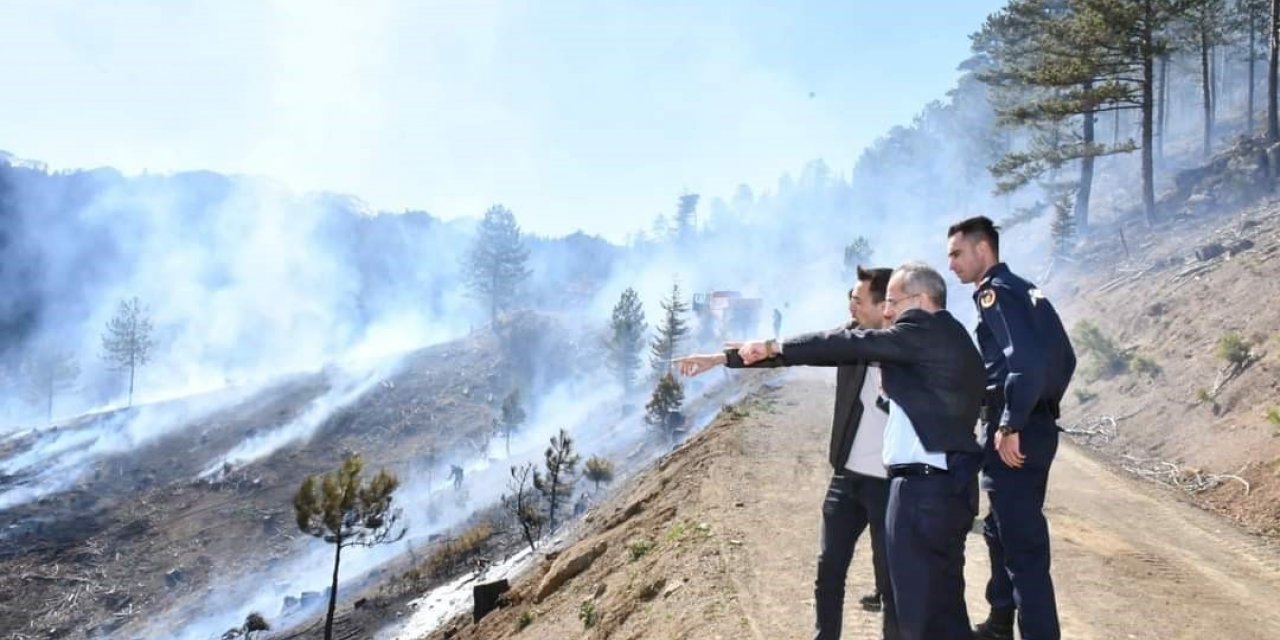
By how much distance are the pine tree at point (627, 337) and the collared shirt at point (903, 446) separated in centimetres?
5355

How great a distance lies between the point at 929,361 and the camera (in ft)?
10.1

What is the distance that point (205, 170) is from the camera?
120688 millimetres

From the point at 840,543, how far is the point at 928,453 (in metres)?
1.11

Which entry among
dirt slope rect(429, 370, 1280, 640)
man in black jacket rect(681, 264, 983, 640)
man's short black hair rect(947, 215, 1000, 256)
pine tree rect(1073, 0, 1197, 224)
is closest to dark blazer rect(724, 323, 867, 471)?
man in black jacket rect(681, 264, 983, 640)

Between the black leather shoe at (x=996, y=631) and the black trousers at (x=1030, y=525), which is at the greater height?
the black trousers at (x=1030, y=525)

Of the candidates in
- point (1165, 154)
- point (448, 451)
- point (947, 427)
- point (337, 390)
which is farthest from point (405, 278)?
point (947, 427)

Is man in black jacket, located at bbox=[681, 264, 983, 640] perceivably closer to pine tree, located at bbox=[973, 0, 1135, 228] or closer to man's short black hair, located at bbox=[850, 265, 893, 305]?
man's short black hair, located at bbox=[850, 265, 893, 305]

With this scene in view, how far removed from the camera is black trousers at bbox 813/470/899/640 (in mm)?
3832

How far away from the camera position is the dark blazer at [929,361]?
Answer: 10.0ft

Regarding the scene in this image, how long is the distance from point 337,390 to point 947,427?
2837 inches

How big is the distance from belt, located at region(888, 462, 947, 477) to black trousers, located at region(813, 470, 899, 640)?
0.61 m

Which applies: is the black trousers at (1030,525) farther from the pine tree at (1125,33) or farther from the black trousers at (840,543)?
the pine tree at (1125,33)

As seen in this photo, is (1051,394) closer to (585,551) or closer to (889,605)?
(889,605)

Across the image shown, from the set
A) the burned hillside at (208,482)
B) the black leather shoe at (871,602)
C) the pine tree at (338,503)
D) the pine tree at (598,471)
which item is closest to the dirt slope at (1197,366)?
the black leather shoe at (871,602)
